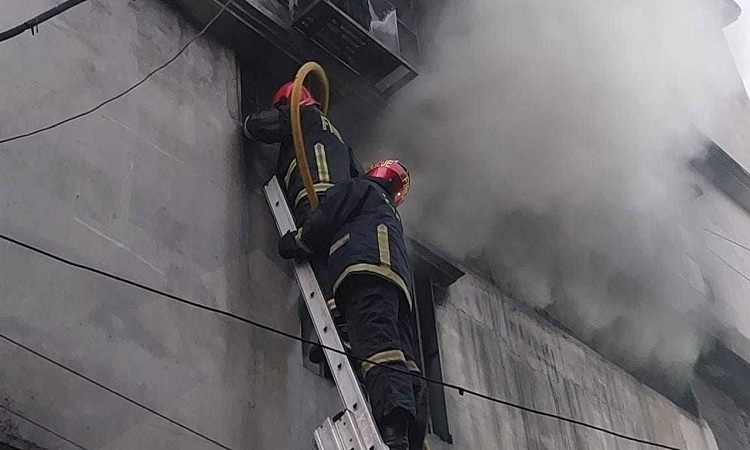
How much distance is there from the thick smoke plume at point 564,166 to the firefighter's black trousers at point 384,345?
2.20 m

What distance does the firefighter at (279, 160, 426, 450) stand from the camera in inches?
157

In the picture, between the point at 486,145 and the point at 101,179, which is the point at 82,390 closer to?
the point at 101,179

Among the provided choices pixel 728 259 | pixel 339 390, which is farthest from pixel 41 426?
pixel 728 259

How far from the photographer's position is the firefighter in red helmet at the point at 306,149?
16.0 feet

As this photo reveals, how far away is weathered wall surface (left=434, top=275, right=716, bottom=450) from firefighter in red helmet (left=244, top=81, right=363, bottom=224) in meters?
1.38

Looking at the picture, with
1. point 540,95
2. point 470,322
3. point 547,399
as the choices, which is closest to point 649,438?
point 547,399

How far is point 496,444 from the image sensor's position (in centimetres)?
569

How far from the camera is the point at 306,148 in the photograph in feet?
16.5

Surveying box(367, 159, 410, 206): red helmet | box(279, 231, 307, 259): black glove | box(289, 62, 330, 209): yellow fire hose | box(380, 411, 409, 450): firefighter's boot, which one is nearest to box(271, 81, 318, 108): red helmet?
box(289, 62, 330, 209): yellow fire hose

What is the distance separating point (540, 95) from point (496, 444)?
11.4ft

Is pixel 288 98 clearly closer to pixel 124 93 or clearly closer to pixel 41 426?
pixel 124 93

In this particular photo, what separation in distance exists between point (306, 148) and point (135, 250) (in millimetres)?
1254

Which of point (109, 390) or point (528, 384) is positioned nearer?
point (109, 390)

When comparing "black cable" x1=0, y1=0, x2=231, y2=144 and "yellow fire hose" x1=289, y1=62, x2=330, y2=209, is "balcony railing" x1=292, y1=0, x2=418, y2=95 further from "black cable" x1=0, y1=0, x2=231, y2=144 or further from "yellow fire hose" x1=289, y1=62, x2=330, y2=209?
"yellow fire hose" x1=289, y1=62, x2=330, y2=209
